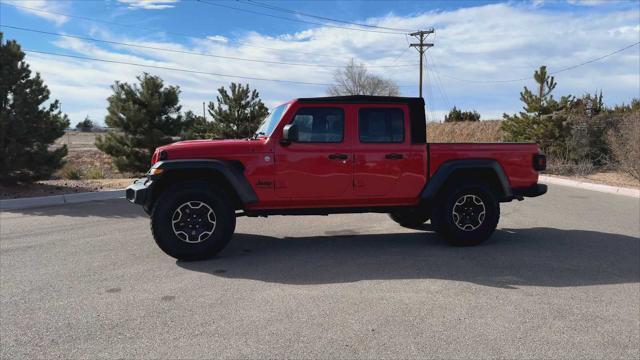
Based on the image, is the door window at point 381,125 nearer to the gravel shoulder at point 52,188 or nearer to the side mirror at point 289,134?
the side mirror at point 289,134

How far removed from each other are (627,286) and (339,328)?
123 inches

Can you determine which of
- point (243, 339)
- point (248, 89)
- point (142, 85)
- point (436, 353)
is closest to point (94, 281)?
point (243, 339)

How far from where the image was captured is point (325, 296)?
436 centimetres

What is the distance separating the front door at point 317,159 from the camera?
583 cm

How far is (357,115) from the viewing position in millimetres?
6066

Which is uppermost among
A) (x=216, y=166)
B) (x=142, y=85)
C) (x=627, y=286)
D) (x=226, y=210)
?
(x=142, y=85)

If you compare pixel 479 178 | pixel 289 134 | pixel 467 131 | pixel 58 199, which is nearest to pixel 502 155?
pixel 479 178

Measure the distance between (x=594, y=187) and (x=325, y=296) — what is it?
12523 mm

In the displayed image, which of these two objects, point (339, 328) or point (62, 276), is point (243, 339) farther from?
point (62, 276)

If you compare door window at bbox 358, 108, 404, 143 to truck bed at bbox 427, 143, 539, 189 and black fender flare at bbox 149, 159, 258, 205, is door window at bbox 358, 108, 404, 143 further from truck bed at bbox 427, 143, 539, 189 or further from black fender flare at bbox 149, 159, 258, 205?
black fender flare at bbox 149, 159, 258, 205

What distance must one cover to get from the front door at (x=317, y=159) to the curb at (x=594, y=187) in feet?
31.7

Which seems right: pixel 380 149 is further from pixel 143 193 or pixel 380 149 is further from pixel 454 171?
pixel 143 193

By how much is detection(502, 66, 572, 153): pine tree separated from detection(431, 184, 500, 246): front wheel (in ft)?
53.5

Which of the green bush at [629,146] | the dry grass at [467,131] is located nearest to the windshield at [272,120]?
the green bush at [629,146]
